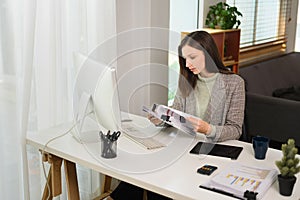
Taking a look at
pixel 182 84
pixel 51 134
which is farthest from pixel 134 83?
pixel 51 134

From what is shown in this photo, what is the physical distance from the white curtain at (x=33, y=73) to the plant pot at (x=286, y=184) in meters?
1.08

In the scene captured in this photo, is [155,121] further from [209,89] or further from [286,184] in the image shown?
[286,184]

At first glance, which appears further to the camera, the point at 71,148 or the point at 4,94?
the point at 4,94

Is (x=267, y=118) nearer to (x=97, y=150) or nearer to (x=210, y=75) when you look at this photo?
(x=210, y=75)

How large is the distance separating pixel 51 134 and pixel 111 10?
0.96 metres

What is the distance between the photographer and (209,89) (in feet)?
7.24

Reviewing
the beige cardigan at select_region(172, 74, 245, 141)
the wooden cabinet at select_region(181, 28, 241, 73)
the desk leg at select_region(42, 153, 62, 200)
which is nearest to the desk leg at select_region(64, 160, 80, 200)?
the desk leg at select_region(42, 153, 62, 200)

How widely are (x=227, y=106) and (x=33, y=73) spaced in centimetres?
102

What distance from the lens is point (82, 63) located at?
1907 millimetres

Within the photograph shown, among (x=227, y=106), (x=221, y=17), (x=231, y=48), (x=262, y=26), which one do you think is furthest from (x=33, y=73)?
(x=262, y=26)

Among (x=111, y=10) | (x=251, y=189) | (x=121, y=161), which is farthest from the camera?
(x=111, y=10)

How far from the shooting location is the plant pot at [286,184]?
146 centimetres

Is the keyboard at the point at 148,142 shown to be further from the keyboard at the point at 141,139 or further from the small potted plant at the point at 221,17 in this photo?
the small potted plant at the point at 221,17

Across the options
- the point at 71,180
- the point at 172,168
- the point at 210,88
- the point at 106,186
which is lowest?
the point at 106,186
